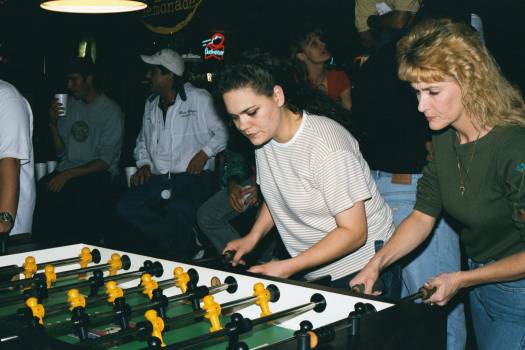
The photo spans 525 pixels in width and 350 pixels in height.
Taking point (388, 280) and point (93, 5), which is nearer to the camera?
point (388, 280)

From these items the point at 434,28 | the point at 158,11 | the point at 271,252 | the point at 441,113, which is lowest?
the point at 271,252

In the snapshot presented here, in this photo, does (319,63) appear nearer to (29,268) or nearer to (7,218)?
(7,218)

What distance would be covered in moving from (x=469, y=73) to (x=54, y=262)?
171 cm

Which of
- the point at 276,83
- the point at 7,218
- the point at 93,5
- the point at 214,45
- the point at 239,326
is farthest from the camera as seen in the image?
the point at 214,45

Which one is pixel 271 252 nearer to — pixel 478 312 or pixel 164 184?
pixel 164 184

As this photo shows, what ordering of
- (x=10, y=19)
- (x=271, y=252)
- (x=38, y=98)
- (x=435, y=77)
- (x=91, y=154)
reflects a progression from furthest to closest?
(x=10, y=19) < (x=38, y=98) < (x=91, y=154) < (x=271, y=252) < (x=435, y=77)

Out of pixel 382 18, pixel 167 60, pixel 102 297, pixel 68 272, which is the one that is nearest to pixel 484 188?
pixel 102 297

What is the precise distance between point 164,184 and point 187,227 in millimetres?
419

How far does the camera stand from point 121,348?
6.07ft

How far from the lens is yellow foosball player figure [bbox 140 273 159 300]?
221cm

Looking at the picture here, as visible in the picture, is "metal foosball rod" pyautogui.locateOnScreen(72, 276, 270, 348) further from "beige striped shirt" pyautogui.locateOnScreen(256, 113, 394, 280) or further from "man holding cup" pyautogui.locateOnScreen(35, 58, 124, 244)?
"man holding cup" pyautogui.locateOnScreen(35, 58, 124, 244)

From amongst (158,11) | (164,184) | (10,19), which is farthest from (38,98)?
(164,184)

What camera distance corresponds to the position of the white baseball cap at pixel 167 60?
532 centimetres

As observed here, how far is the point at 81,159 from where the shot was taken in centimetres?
588
